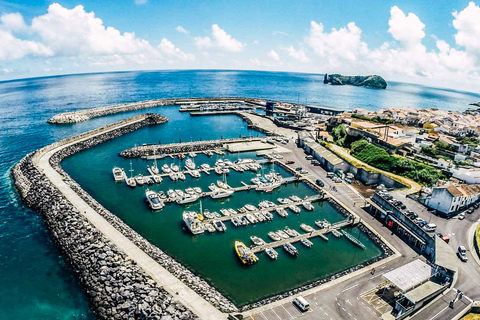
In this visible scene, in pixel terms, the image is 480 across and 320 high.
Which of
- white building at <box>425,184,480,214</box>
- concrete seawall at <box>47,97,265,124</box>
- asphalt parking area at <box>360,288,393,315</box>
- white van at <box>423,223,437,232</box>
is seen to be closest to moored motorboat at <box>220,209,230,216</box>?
asphalt parking area at <box>360,288,393,315</box>

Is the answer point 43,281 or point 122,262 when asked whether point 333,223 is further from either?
point 43,281

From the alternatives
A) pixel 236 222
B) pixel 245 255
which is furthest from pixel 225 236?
pixel 245 255

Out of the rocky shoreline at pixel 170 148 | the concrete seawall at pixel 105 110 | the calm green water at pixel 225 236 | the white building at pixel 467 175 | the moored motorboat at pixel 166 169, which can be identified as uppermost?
the concrete seawall at pixel 105 110

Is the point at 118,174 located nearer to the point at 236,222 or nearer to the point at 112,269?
the point at 236,222

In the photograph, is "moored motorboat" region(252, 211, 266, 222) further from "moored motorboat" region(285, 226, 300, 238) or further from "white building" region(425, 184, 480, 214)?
"white building" region(425, 184, 480, 214)

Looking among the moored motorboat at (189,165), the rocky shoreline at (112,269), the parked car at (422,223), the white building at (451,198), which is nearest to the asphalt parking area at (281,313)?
the rocky shoreline at (112,269)

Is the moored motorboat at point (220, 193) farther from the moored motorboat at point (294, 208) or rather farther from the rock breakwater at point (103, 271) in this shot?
the rock breakwater at point (103, 271)

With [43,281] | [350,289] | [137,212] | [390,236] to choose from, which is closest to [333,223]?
[390,236]
